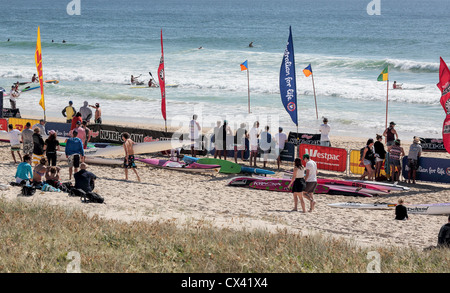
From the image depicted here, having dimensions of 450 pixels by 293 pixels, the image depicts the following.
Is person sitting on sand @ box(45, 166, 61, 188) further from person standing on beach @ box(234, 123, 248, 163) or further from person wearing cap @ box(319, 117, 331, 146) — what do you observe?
person wearing cap @ box(319, 117, 331, 146)

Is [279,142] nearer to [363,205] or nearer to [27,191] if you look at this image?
[363,205]

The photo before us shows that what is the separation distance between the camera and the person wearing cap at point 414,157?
16266 millimetres

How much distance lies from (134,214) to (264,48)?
55291mm

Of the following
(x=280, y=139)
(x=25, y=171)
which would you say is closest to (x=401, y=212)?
(x=280, y=139)

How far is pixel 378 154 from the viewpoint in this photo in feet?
54.9

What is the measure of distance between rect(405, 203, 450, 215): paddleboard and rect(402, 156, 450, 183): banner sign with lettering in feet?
9.59

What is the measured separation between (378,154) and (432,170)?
1.56m

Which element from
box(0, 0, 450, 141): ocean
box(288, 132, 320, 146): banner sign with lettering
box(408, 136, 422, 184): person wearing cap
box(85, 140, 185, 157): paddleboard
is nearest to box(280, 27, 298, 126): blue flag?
box(288, 132, 320, 146): banner sign with lettering

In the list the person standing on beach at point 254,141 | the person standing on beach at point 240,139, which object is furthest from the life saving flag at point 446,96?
the person standing on beach at point 240,139

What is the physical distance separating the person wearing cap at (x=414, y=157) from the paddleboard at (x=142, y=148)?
6990 mm

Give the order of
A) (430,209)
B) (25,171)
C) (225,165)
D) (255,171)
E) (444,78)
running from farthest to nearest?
(225,165), (255,171), (444,78), (25,171), (430,209)

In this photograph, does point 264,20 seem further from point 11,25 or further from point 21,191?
point 21,191

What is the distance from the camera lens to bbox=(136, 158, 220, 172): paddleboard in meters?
17.7
